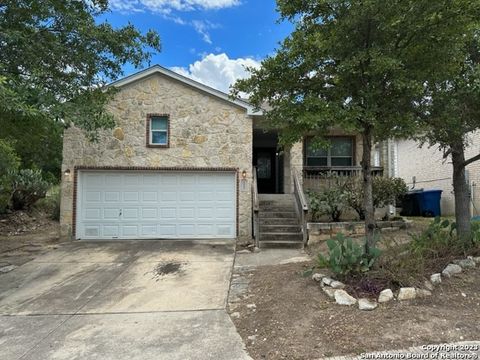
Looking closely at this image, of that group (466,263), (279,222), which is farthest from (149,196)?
(466,263)

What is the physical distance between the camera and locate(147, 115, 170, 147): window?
1165 cm

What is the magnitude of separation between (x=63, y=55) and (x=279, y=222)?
22.9 ft

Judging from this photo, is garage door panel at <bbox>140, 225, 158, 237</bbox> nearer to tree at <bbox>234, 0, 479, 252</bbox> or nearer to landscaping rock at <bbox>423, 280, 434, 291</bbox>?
tree at <bbox>234, 0, 479, 252</bbox>

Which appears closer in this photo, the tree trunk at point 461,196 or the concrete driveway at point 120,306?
the concrete driveway at point 120,306

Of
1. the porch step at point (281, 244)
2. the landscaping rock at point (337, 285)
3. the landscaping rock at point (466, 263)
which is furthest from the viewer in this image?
the porch step at point (281, 244)

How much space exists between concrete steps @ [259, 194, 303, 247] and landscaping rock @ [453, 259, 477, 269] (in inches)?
172

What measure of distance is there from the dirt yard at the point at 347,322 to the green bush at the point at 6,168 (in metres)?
8.18

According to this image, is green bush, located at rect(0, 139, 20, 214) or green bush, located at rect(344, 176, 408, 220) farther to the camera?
green bush, located at rect(344, 176, 408, 220)

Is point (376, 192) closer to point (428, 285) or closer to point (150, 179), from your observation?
point (428, 285)

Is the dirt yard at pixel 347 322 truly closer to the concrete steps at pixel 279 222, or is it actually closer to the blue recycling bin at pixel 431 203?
the concrete steps at pixel 279 222

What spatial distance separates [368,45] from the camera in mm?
5410

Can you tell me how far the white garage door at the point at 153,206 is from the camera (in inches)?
454

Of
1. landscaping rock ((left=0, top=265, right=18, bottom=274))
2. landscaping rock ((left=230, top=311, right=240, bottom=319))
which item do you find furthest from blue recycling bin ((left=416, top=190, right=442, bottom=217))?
landscaping rock ((left=0, top=265, right=18, bottom=274))

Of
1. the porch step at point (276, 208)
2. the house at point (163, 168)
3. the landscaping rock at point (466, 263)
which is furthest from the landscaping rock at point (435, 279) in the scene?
the porch step at point (276, 208)
